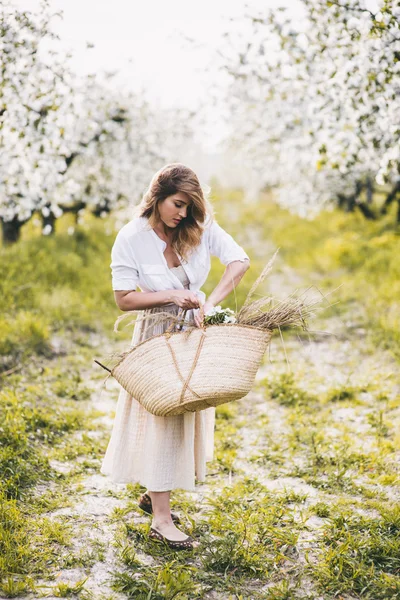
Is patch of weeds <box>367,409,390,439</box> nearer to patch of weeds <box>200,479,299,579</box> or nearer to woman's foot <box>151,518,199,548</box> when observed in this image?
patch of weeds <box>200,479,299,579</box>

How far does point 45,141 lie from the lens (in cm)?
550

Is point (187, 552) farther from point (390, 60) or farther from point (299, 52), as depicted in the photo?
point (299, 52)

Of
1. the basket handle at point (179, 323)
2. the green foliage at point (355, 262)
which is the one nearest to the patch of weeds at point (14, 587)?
the basket handle at point (179, 323)

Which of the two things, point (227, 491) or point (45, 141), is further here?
point (45, 141)

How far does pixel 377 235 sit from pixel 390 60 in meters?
9.57

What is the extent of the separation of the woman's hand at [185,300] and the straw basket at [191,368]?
0.52 ft

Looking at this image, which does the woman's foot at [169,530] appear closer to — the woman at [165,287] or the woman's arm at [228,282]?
the woman at [165,287]

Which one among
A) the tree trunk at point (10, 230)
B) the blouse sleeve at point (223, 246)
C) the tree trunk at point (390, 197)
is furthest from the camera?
the tree trunk at point (390, 197)

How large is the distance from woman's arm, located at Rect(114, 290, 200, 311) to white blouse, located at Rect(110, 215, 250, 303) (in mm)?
49

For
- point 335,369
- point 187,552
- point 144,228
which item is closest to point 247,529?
point 187,552

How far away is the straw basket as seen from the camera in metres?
2.84

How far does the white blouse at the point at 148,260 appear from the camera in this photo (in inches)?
124

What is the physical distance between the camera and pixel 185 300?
3049mm

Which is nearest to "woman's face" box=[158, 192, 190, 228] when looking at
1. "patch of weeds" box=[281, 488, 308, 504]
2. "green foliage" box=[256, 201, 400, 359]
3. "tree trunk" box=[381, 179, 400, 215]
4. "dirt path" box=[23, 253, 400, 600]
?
"dirt path" box=[23, 253, 400, 600]
